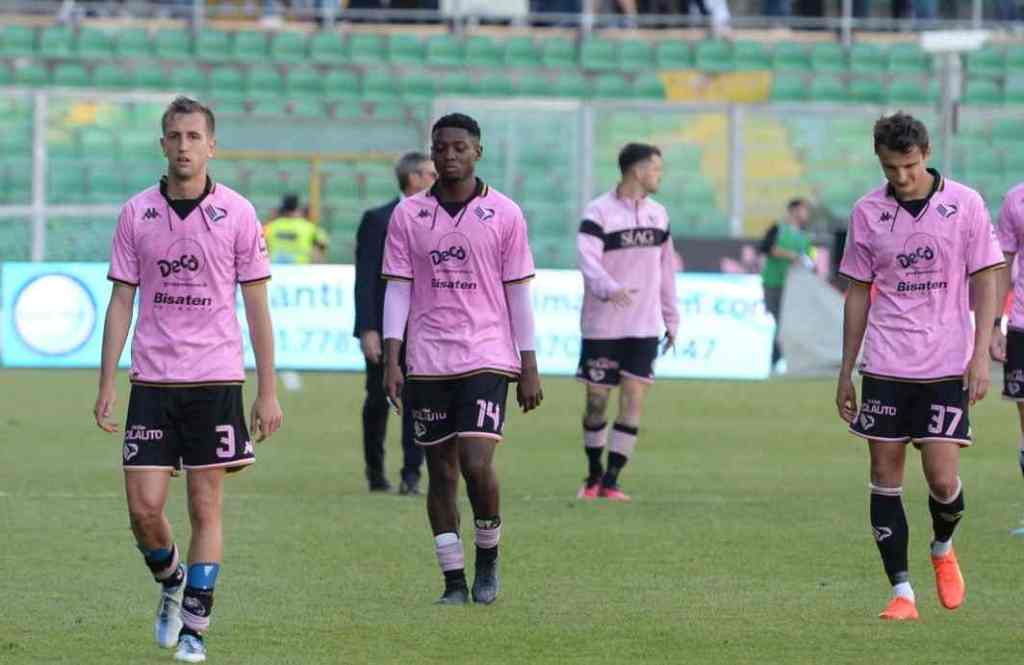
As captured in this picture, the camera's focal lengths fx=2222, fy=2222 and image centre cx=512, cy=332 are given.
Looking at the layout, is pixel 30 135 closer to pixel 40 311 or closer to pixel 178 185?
pixel 40 311

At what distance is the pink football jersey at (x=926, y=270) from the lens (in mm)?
8664

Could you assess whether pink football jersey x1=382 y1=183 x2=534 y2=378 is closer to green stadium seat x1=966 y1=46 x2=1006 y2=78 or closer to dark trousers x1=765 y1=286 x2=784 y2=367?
dark trousers x1=765 y1=286 x2=784 y2=367

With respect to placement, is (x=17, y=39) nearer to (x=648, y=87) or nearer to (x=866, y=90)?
(x=648, y=87)

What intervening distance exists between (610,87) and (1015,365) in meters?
20.5

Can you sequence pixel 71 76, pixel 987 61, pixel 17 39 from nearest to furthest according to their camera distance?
pixel 71 76 → pixel 17 39 → pixel 987 61

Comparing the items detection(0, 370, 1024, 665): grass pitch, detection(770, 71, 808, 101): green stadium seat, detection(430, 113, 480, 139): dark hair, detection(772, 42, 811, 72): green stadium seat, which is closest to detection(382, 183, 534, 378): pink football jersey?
detection(430, 113, 480, 139): dark hair

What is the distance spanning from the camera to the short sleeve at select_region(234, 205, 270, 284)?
7863mm

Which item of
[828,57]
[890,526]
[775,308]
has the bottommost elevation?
[775,308]

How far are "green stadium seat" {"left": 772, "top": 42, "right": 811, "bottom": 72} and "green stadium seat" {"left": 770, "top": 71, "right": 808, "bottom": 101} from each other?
1.44 ft

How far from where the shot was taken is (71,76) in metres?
30.5

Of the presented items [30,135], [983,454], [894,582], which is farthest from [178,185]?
[30,135]

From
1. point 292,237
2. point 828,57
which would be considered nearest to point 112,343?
point 292,237

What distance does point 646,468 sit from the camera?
52.1 feet

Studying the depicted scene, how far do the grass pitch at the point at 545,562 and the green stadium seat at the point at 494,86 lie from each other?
42.0ft
